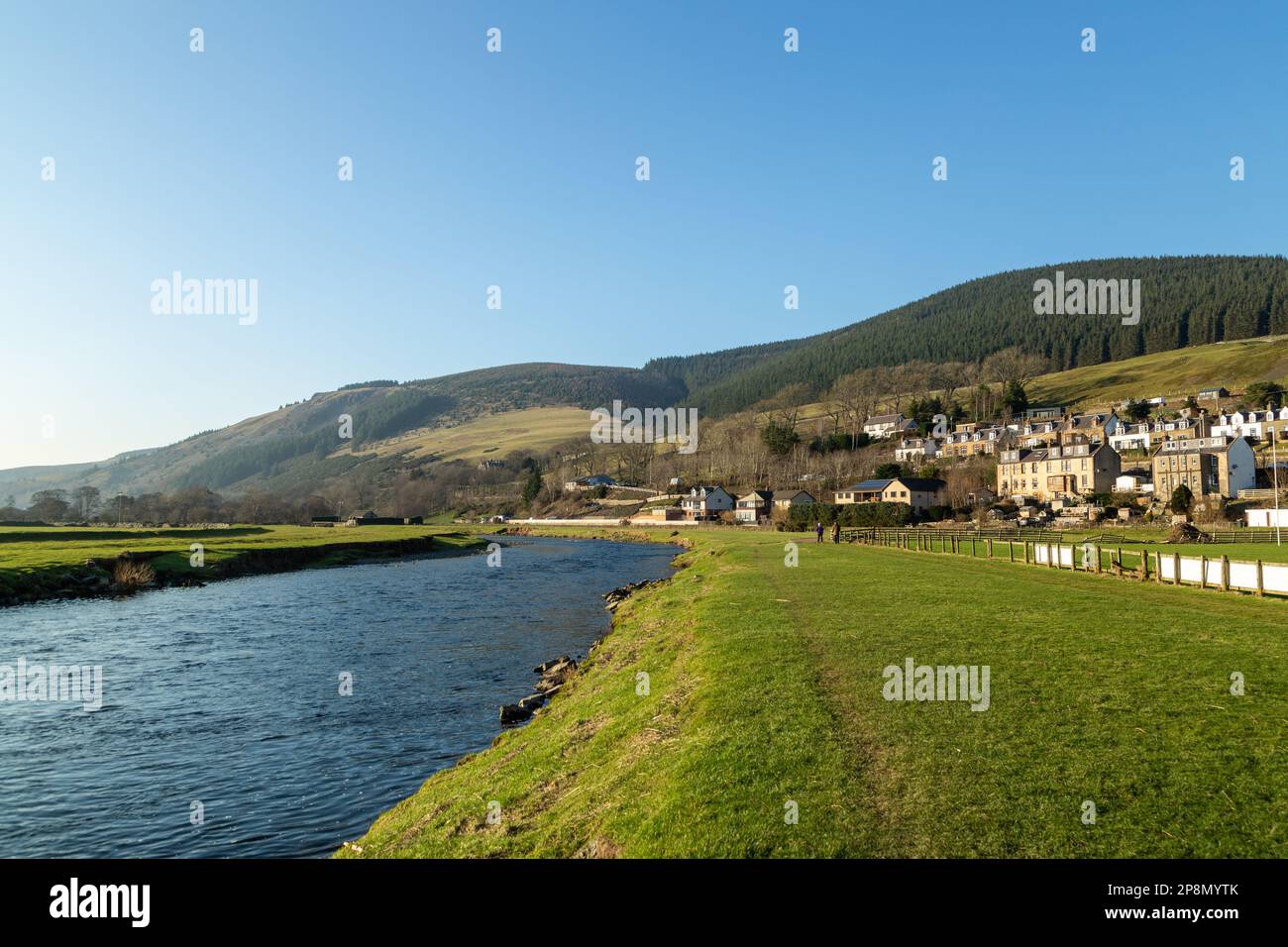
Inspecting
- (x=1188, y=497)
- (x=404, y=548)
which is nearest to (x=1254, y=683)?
(x=1188, y=497)

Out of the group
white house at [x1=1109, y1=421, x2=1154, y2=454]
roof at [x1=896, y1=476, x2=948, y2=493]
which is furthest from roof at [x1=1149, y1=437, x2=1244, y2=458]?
roof at [x1=896, y1=476, x2=948, y2=493]

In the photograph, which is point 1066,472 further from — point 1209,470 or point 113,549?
point 113,549

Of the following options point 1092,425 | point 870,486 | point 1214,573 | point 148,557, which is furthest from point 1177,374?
point 148,557

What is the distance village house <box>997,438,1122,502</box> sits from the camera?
104 metres

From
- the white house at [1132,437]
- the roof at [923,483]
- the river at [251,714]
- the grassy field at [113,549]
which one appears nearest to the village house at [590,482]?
the roof at [923,483]

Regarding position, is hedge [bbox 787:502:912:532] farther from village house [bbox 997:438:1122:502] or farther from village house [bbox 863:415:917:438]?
village house [bbox 863:415:917:438]

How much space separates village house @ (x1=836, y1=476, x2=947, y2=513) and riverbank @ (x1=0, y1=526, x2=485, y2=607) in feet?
186

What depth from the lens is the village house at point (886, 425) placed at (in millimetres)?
168625

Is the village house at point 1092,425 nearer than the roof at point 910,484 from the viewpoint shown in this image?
No

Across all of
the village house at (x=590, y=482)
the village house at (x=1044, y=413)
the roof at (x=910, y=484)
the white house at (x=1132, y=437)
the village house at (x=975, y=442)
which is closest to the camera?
the roof at (x=910, y=484)

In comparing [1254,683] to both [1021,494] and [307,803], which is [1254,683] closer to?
[307,803]

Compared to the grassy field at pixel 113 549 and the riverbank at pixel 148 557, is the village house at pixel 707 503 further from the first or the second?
the grassy field at pixel 113 549

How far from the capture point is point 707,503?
427 ft

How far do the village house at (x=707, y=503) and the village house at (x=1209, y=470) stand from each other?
6188 cm
